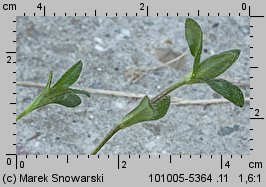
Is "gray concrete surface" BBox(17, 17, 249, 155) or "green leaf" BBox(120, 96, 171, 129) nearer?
"green leaf" BBox(120, 96, 171, 129)

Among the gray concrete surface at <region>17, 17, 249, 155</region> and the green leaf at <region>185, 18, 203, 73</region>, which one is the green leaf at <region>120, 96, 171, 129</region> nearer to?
the green leaf at <region>185, 18, 203, 73</region>

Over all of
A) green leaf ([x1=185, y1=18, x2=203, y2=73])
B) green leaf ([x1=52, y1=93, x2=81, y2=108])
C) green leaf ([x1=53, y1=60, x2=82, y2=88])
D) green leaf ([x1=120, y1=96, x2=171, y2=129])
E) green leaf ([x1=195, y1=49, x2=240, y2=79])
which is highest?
green leaf ([x1=185, y1=18, x2=203, y2=73])

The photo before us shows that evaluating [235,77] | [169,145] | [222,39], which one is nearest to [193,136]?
[169,145]

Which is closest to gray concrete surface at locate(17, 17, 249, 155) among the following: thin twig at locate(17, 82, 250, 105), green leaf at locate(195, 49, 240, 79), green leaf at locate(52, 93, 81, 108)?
thin twig at locate(17, 82, 250, 105)

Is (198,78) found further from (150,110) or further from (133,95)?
(133,95)

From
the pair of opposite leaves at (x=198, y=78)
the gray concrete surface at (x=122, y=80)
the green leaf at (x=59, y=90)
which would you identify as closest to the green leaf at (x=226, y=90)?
the pair of opposite leaves at (x=198, y=78)

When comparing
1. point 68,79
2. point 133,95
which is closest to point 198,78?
point 68,79

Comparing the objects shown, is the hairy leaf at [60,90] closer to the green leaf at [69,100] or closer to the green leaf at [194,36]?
the green leaf at [69,100]

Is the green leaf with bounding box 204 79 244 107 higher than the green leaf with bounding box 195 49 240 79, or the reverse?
the green leaf with bounding box 195 49 240 79

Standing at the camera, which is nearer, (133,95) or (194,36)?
(194,36)
